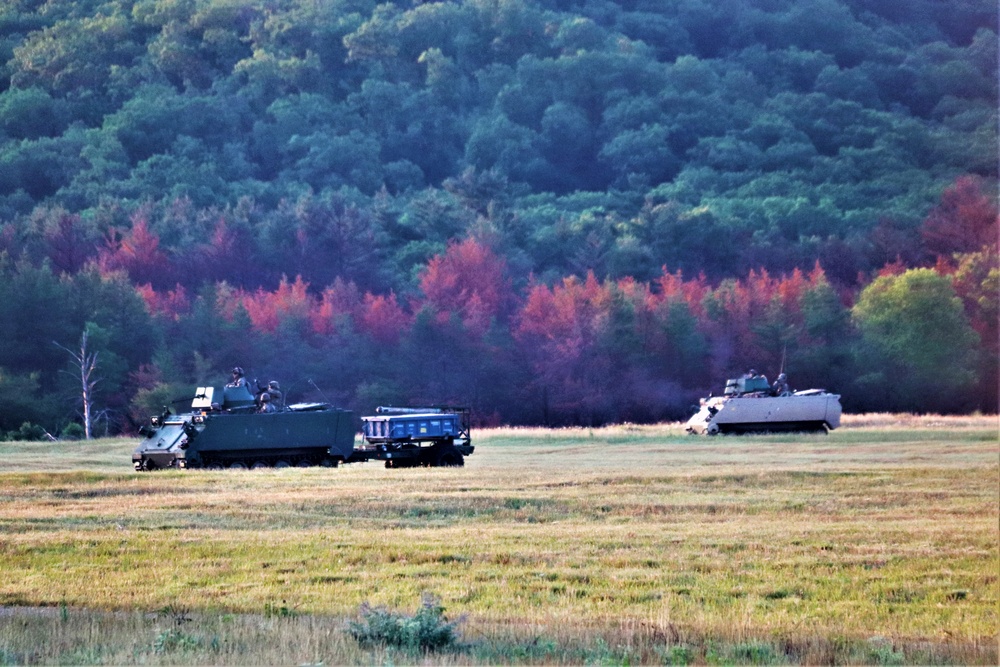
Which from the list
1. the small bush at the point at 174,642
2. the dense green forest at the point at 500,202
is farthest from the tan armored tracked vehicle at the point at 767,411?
the small bush at the point at 174,642

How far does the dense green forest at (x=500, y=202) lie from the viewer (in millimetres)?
62281

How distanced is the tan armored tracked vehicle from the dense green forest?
18.0m

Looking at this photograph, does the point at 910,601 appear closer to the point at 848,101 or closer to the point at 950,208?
the point at 950,208

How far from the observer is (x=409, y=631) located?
38.2 ft

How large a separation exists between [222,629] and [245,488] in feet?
40.9

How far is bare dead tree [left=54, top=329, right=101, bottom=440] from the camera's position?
4543cm

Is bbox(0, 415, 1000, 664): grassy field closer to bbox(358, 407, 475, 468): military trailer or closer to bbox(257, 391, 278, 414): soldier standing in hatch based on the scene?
bbox(358, 407, 475, 468): military trailer

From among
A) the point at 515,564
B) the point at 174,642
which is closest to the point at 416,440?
the point at 515,564

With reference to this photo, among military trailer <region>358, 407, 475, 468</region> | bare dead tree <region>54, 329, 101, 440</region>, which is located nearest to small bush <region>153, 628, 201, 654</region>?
military trailer <region>358, 407, 475, 468</region>

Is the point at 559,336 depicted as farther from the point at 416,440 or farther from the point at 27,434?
the point at 416,440

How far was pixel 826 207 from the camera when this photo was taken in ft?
283

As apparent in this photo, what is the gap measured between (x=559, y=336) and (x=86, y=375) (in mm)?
25097

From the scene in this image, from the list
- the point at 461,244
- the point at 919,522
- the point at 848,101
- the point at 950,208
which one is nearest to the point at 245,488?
the point at 919,522

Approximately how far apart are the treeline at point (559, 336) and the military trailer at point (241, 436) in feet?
77.2
